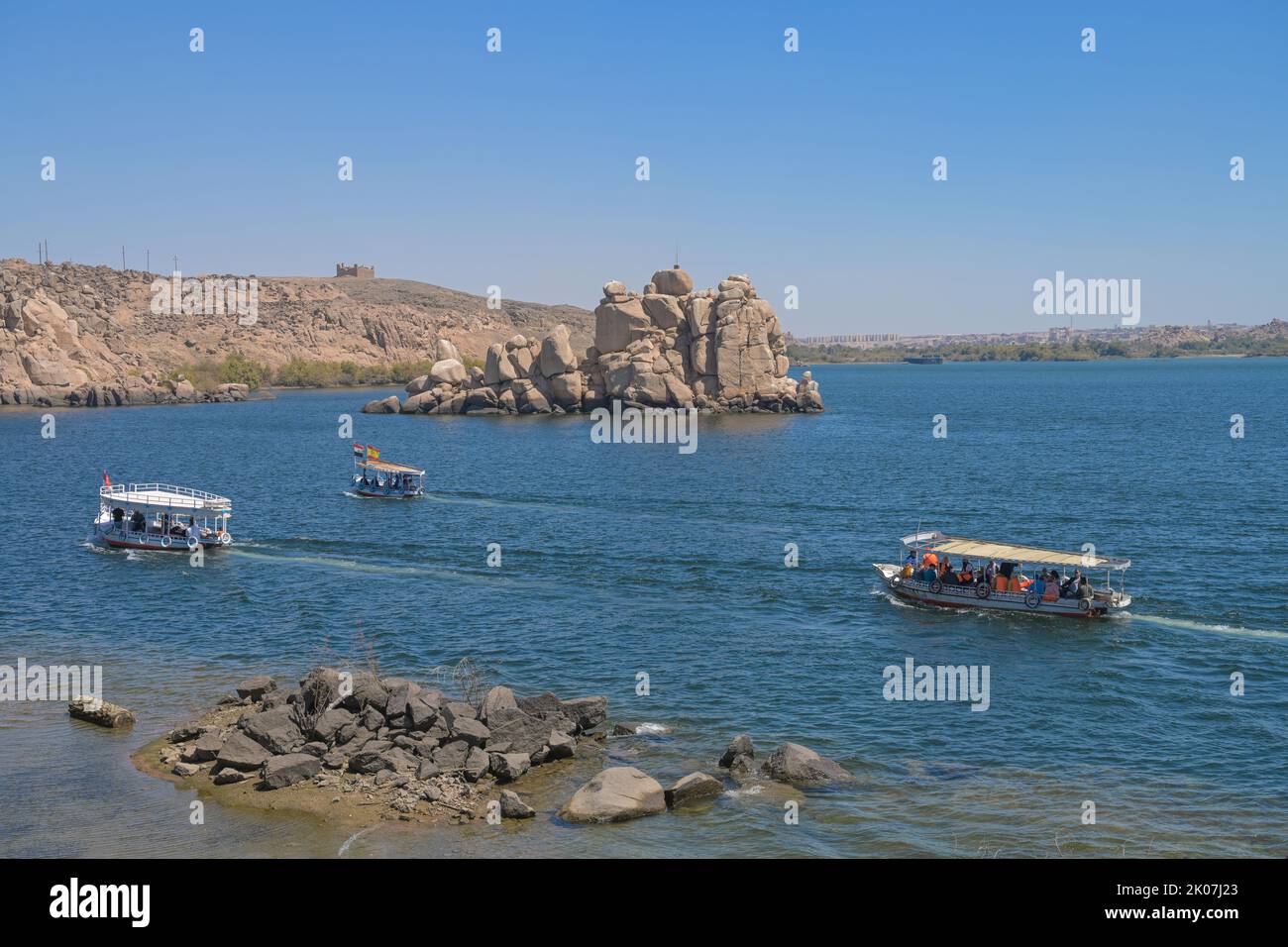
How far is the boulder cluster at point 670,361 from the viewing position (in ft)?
445

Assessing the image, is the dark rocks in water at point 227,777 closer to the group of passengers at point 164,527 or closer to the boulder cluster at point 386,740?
the boulder cluster at point 386,740

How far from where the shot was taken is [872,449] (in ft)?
326

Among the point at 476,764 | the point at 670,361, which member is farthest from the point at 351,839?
the point at 670,361

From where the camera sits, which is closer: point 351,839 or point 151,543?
point 351,839

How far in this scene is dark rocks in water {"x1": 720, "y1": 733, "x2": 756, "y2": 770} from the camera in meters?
27.3

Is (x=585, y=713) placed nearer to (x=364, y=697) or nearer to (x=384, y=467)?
(x=364, y=697)

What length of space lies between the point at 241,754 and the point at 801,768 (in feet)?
43.3

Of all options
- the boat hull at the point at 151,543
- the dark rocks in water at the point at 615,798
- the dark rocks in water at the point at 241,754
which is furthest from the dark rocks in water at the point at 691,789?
the boat hull at the point at 151,543

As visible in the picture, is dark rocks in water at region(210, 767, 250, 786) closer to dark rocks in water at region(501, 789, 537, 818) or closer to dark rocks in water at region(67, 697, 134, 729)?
dark rocks in water at region(67, 697, 134, 729)

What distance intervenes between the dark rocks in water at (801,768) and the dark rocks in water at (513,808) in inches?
230

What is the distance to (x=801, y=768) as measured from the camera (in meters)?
26.4

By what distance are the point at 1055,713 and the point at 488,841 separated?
56.2 ft
